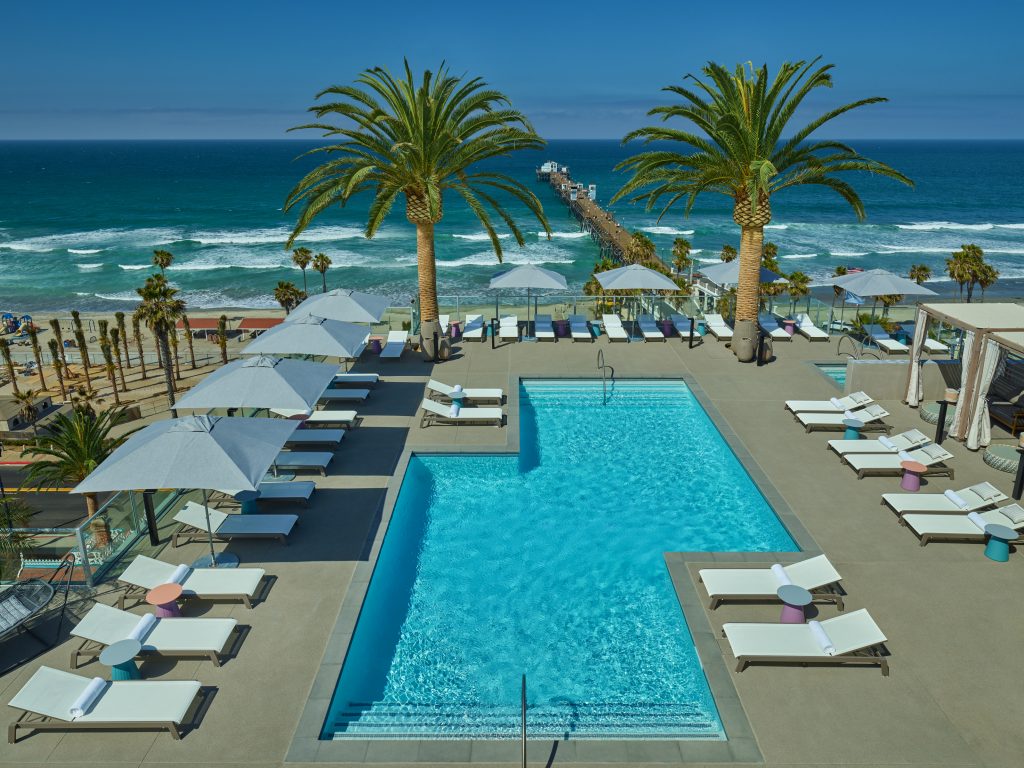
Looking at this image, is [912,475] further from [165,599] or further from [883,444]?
[165,599]

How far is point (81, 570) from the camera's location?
31.2ft

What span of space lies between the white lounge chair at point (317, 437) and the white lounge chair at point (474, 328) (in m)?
7.83

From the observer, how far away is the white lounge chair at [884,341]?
1938 cm

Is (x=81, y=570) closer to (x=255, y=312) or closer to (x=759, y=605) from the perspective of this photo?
(x=759, y=605)

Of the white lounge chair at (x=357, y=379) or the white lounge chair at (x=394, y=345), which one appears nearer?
the white lounge chair at (x=357, y=379)

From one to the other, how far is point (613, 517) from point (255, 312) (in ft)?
124

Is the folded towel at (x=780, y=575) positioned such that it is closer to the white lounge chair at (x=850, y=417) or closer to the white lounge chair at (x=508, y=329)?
the white lounge chair at (x=850, y=417)

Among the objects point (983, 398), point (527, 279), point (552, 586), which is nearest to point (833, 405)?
point (983, 398)

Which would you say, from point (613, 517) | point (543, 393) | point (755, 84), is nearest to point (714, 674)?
point (613, 517)

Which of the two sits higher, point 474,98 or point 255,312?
point 474,98

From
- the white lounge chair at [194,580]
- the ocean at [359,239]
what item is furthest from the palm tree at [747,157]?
the ocean at [359,239]

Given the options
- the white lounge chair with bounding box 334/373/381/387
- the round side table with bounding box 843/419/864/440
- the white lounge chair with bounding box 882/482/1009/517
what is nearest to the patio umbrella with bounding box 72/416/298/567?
the white lounge chair with bounding box 334/373/381/387

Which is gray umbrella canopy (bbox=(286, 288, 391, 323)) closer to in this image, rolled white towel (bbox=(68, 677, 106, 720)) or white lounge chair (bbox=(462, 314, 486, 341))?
white lounge chair (bbox=(462, 314, 486, 341))

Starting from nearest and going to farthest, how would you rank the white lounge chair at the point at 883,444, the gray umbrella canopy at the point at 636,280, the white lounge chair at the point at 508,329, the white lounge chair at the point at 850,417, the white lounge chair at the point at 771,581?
the white lounge chair at the point at 771,581, the white lounge chair at the point at 883,444, the white lounge chair at the point at 850,417, the gray umbrella canopy at the point at 636,280, the white lounge chair at the point at 508,329
